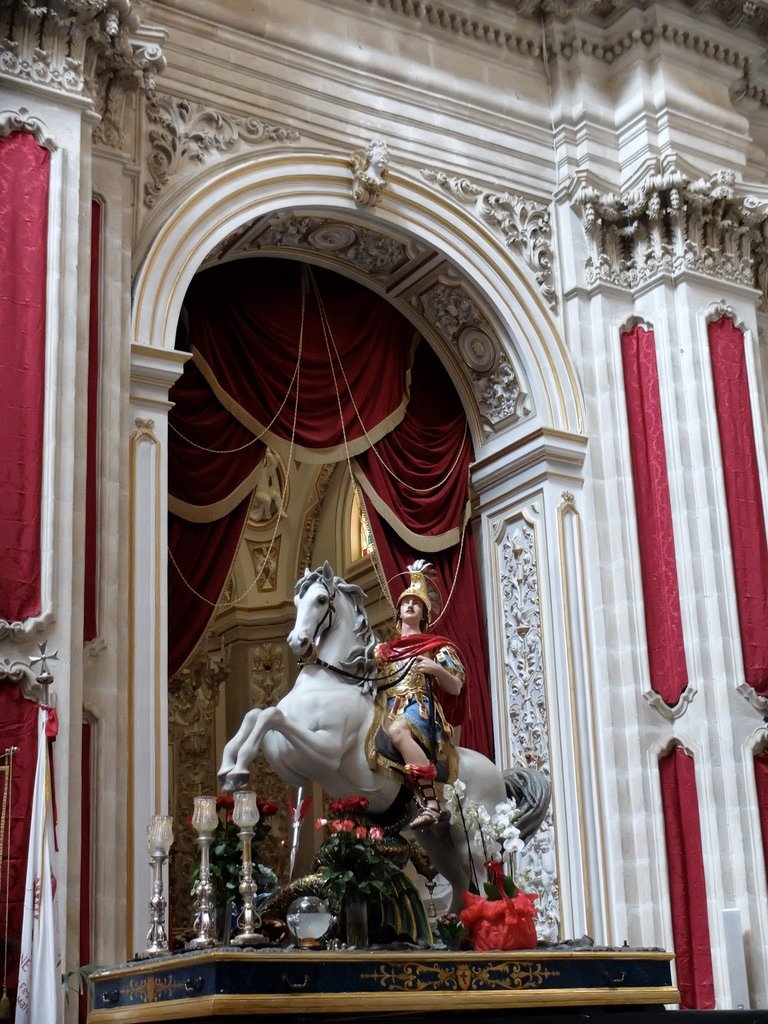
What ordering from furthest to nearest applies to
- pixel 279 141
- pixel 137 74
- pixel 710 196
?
pixel 710 196 → pixel 279 141 → pixel 137 74

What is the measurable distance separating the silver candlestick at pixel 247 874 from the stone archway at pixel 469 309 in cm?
410

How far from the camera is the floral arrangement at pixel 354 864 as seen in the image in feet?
24.2

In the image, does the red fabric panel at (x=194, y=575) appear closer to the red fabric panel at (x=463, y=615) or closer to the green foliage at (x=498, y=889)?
the red fabric panel at (x=463, y=615)

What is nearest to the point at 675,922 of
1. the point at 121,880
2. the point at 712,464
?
the point at 712,464

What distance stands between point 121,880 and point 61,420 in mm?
2648

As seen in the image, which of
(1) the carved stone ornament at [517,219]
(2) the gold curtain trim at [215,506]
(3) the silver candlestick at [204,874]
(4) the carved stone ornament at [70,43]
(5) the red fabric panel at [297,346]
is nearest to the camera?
(3) the silver candlestick at [204,874]

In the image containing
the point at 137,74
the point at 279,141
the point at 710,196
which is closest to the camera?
the point at 137,74

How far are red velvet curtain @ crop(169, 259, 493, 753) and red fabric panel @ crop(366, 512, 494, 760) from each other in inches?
0.4

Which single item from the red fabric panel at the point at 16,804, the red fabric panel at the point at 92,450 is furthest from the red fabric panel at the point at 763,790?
the red fabric panel at the point at 16,804

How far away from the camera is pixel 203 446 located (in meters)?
11.5

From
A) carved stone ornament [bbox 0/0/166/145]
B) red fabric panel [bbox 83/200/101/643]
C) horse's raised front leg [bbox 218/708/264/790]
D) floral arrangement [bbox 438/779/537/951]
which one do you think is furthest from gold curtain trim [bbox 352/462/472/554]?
horse's raised front leg [bbox 218/708/264/790]

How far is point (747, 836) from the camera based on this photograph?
35.7 feet

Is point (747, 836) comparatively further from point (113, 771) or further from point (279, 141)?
point (279, 141)

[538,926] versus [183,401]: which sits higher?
[183,401]
